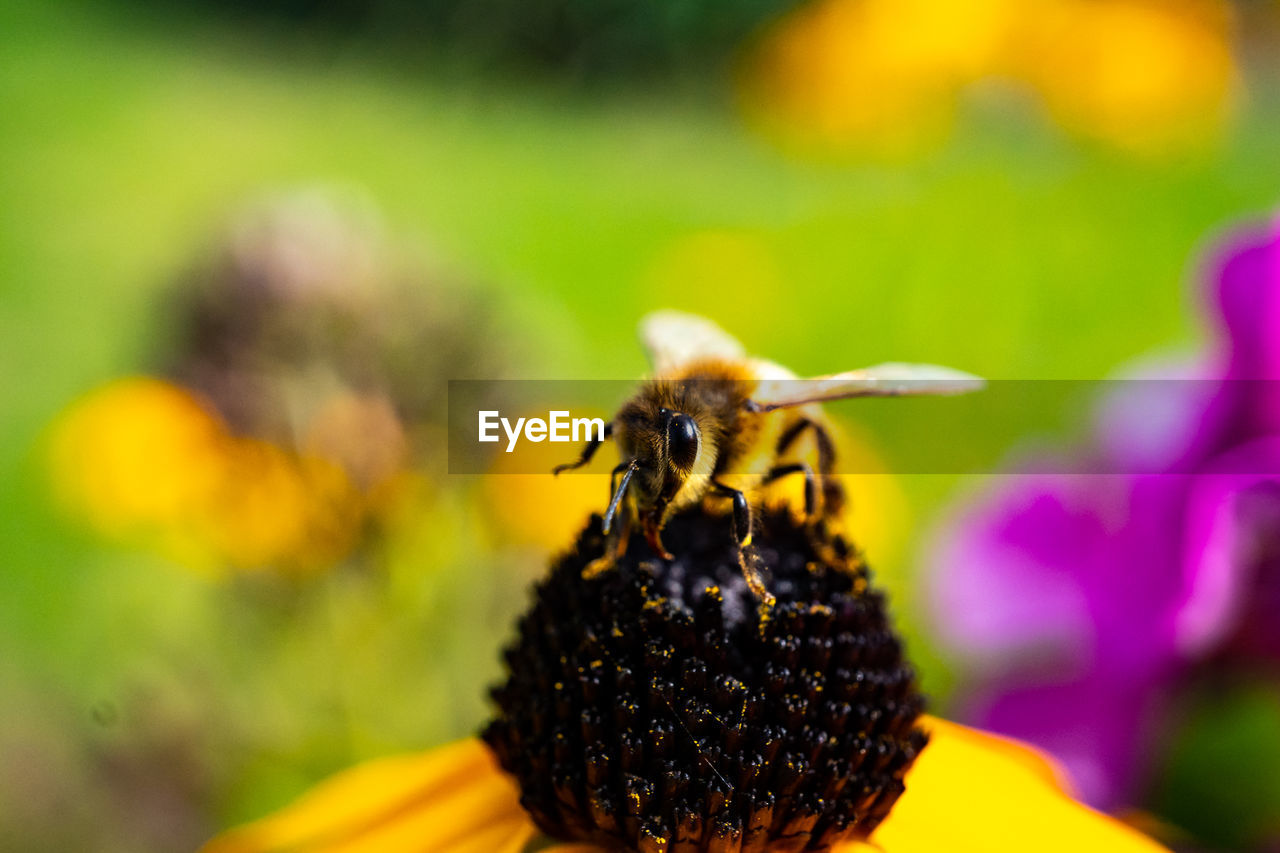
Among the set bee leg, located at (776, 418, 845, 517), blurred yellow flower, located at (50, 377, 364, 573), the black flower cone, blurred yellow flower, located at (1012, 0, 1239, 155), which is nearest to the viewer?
the black flower cone

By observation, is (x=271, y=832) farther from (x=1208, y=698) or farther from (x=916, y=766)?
(x=1208, y=698)

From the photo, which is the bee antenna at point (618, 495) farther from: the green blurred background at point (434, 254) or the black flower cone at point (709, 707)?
the green blurred background at point (434, 254)

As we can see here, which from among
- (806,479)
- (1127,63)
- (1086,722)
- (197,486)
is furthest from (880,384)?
(1127,63)

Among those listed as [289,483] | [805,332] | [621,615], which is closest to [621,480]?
[621,615]

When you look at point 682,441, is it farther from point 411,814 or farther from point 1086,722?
point 1086,722

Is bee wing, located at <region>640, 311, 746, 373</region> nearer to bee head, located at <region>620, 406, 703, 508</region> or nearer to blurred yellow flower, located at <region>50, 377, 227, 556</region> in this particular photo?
bee head, located at <region>620, 406, 703, 508</region>

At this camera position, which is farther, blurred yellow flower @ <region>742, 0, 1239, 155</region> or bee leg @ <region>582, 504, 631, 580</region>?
blurred yellow flower @ <region>742, 0, 1239, 155</region>

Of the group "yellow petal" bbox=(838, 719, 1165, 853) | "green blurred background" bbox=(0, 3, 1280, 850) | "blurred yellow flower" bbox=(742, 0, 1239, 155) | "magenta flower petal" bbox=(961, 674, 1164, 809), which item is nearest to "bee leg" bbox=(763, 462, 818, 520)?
"yellow petal" bbox=(838, 719, 1165, 853)
